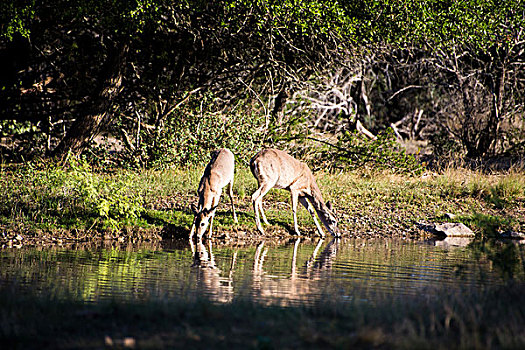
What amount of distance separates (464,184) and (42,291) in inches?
548

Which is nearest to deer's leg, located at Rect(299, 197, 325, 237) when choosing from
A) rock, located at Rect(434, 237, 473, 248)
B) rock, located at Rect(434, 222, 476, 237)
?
rock, located at Rect(434, 237, 473, 248)

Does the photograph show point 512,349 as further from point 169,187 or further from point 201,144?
point 201,144

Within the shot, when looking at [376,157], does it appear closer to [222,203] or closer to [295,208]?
[295,208]

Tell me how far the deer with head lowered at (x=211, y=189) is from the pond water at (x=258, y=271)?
45 centimetres

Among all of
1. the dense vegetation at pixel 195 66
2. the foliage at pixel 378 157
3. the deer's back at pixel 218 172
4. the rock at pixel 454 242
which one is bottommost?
the rock at pixel 454 242

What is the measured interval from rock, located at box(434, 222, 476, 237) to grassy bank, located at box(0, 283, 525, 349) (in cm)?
800

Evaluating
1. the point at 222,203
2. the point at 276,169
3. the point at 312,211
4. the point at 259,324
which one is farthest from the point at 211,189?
the point at 259,324

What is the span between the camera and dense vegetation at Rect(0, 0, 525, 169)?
17.2m

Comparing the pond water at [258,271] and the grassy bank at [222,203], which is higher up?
the grassy bank at [222,203]

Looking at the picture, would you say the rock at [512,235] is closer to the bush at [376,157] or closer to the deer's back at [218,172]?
the bush at [376,157]

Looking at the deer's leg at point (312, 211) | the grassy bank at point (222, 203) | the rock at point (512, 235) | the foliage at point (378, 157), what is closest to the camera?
the grassy bank at point (222, 203)

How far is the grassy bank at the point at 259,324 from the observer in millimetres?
4848

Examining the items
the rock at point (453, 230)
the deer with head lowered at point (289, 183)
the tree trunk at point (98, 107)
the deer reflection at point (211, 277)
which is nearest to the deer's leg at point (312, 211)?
the deer with head lowered at point (289, 183)

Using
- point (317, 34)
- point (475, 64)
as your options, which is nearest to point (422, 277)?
point (317, 34)
